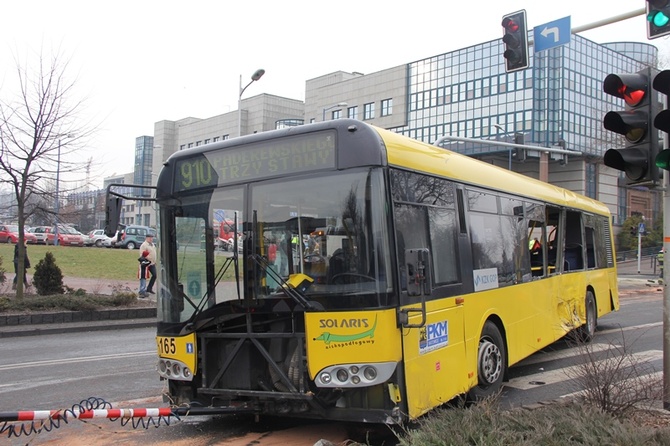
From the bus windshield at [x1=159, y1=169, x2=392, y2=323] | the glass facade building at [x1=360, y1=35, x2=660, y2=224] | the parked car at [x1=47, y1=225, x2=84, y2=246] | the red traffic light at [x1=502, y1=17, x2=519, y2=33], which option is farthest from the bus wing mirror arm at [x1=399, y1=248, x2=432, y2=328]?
the parked car at [x1=47, y1=225, x2=84, y2=246]

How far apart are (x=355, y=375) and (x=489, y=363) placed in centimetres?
250

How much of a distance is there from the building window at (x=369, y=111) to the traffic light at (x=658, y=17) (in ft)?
196

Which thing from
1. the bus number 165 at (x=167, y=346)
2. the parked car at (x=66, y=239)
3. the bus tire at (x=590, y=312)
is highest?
the parked car at (x=66, y=239)

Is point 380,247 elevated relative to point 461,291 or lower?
elevated

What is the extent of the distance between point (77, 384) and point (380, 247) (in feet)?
17.8

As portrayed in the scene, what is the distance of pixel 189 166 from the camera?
6117mm

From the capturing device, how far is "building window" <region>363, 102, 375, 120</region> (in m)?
65.8

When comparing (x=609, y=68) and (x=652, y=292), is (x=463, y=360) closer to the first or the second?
(x=652, y=292)

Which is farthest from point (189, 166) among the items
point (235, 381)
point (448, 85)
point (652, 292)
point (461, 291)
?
point (448, 85)

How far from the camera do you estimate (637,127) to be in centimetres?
587

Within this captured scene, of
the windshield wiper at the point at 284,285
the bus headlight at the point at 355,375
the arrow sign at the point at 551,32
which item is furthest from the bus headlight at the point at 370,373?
the arrow sign at the point at 551,32

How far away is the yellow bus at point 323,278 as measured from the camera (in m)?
4.98

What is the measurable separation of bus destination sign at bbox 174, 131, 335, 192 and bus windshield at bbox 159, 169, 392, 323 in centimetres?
12

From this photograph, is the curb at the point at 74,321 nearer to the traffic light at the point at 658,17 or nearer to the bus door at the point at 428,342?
the bus door at the point at 428,342
